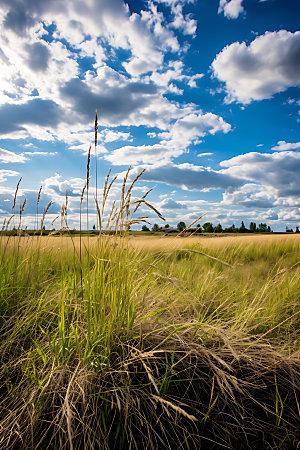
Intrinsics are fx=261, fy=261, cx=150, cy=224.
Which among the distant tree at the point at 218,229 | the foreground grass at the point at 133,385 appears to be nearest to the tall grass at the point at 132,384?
the foreground grass at the point at 133,385

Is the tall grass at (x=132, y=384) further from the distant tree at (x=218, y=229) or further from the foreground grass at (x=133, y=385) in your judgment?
the distant tree at (x=218, y=229)

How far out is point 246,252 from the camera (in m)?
5.46

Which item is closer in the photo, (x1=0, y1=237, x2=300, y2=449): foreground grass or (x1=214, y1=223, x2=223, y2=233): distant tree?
(x1=0, y1=237, x2=300, y2=449): foreground grass

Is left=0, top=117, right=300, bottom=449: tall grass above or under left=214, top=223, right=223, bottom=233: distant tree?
under

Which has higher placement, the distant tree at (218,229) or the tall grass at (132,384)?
the distant tree at (218,229)

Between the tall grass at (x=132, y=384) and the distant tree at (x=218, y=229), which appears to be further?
the distant tree at (x=218, y=229)

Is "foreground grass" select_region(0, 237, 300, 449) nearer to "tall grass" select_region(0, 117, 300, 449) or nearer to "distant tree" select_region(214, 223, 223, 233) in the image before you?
"tall grass" select_region(0, 117, 300, 449)

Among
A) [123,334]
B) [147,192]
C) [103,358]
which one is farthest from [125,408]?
[147,192]

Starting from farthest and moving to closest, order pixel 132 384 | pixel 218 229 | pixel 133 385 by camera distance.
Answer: pixel 218 229
pixel 132 384
pixel 133 385

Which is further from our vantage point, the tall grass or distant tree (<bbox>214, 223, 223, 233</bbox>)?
distant tree (<bbox>214, 223, 223, 233</bbox>)

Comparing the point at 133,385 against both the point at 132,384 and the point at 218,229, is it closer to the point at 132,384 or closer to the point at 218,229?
the point at 132,384

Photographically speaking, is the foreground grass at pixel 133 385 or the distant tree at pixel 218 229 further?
the distant tree at pixel 218 229

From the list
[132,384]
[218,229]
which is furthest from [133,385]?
[218,229]

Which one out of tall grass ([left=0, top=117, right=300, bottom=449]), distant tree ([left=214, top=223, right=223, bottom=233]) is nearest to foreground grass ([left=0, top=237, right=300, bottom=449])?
tall grass ([left=0, top=117, right=300, bottom=449])
